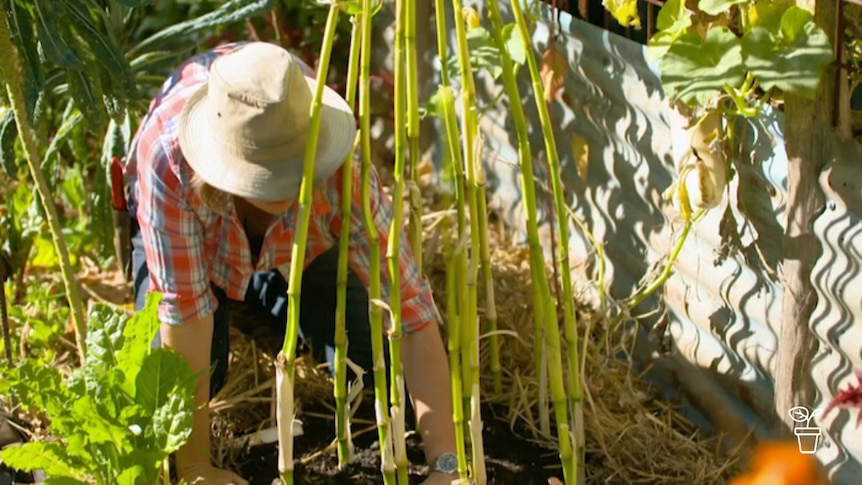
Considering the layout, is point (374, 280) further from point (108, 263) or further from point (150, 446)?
point (108, 263)

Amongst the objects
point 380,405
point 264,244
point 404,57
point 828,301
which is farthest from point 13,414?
point 828,301

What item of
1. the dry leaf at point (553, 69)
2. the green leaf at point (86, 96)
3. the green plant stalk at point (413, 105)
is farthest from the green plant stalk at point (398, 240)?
the green leaf at point (86, 96)

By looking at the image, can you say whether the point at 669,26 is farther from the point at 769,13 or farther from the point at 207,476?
the point at 207,476

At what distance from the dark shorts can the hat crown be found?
0.59m

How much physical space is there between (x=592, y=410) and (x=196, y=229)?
2.75 ft

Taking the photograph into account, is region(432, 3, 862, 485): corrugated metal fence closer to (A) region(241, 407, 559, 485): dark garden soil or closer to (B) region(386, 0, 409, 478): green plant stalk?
(A) region(241, 407, 559, 485): dark garden soil

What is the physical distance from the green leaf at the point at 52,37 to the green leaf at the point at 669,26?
102 centimetres

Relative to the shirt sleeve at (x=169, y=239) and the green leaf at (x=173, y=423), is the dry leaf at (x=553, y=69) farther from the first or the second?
the green leaf at (x=173, y=423)

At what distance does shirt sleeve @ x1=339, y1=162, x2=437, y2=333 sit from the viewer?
1956mm

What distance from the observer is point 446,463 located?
206cm

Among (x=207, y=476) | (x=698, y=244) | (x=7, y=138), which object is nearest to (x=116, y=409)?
(x=207, y=476)

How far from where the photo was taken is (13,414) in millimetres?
2291

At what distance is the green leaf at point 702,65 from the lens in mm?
1767

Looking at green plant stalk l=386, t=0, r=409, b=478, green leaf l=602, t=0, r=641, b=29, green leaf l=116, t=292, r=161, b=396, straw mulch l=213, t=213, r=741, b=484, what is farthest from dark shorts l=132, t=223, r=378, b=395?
green leaf l=602, t=0, r=641, b=29
